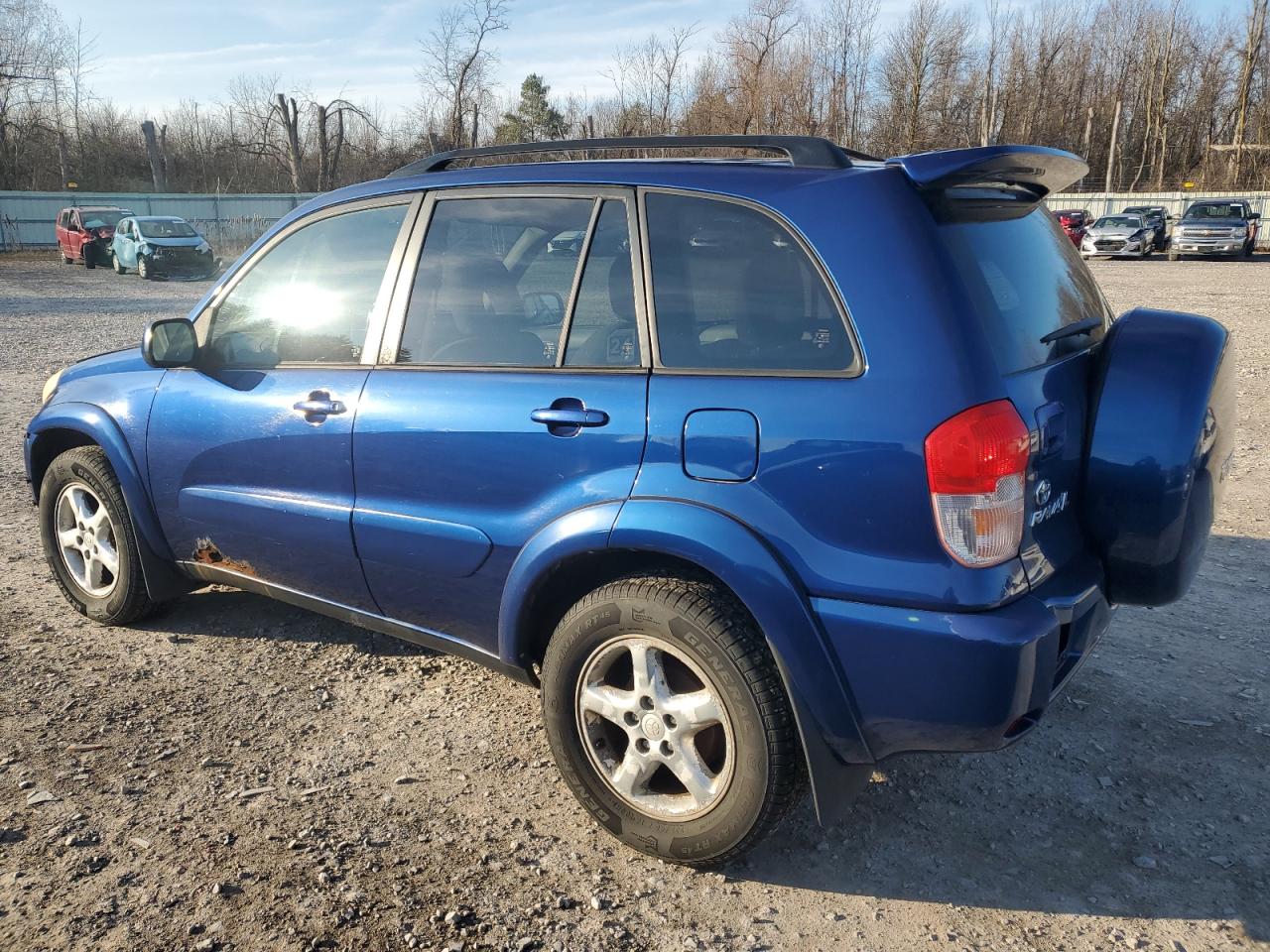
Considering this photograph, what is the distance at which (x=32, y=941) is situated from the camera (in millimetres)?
2471

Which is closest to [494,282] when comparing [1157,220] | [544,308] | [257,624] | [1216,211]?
[544,308]

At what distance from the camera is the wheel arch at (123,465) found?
4.00m

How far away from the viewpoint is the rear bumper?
7.50 feet

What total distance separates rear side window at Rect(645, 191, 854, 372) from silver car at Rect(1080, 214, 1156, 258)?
32.2 metres

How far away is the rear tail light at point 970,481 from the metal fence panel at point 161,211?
114 feet

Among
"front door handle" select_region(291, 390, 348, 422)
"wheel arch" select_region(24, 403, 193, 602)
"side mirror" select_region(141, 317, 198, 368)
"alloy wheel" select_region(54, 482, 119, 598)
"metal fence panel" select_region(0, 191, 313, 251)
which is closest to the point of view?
"front door handle" select_region(291, 390, 348, 422)

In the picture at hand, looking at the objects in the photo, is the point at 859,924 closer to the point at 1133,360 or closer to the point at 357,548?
the point at 1133,360

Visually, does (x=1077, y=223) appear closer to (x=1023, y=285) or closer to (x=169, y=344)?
(x=1023, y=285)

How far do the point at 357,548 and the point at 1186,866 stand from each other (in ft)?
8.65

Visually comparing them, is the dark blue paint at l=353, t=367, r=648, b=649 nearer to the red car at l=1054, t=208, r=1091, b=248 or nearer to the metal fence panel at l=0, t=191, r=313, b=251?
the metal fence panel at l=0, t=191, r=313, b=251

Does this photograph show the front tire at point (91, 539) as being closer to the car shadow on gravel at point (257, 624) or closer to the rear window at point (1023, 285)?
the car shadow on gravel at point (257, 624)

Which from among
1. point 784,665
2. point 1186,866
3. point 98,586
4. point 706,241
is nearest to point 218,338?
point 98,586

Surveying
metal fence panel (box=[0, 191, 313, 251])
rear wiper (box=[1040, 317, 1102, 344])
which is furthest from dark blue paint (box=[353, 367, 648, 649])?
metal fence panel (box=[0, 191, 313, 251])

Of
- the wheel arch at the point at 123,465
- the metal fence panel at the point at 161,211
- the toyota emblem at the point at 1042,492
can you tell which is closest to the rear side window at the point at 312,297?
the wheel arch at the point at 123,465
